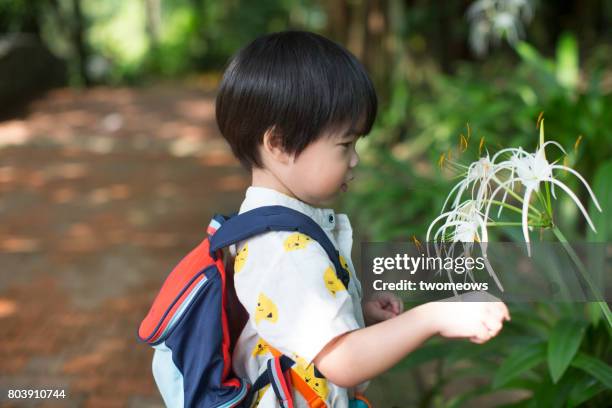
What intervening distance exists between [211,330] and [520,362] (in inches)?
42.4

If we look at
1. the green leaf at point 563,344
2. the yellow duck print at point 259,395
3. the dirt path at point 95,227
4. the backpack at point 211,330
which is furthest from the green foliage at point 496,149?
the dirt path at point 95,227

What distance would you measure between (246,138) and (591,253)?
137 cm

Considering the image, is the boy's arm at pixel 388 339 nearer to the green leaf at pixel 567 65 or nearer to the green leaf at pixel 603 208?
the green leaf at pixel 603 208

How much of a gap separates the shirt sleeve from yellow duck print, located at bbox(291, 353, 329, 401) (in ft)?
0.25

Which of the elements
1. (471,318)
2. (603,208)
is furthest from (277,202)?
(603,208)

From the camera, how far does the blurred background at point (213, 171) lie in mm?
2379

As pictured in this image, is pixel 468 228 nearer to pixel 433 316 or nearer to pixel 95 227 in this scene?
pixel 433 316

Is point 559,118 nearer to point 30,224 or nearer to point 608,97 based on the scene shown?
point 608,97

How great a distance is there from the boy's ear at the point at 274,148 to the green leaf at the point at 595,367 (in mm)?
1019

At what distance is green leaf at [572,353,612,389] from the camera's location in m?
1.77

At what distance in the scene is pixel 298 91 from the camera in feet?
3.87

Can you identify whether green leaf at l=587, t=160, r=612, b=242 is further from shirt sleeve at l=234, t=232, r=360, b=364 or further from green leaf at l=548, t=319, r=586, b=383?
shirt sleeve at l=234, t=232, r=360, b=364

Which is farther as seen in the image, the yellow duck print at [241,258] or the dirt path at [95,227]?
the dirt path at [95,227]

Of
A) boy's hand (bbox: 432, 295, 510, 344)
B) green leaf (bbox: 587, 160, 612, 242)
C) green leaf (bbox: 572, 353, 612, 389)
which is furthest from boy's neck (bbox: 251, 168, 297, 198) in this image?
green leaf (bbox: 587, 160, 612, 242)
